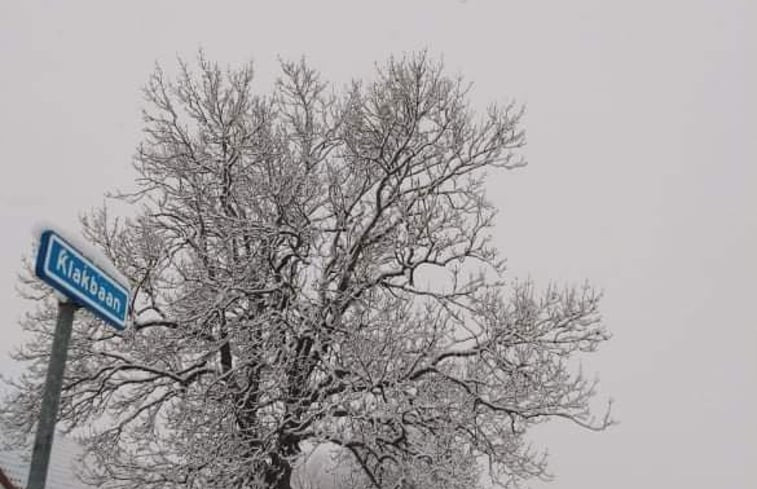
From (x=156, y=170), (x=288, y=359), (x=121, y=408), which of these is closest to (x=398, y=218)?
(x=288, y=359)

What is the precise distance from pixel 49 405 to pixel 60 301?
27cm

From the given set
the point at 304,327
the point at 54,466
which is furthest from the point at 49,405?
the point at 54,466

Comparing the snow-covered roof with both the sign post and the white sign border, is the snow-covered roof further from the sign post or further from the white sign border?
the sign post

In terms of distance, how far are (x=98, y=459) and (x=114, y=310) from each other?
10479 mm

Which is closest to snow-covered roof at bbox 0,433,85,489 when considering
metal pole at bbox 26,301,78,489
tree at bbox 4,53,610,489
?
tree at bbox 4,53,610,489

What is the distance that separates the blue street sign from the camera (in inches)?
81.4

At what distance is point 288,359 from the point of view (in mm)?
11164

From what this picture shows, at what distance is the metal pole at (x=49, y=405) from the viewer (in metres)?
2.09

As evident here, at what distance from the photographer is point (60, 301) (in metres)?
2.18

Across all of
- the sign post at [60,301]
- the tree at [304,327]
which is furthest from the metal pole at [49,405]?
the tree at [304,327]

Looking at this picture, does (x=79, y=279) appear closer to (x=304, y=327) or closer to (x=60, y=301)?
(x=60, y=301)

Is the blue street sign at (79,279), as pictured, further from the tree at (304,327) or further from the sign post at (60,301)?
the tree at (304,327)

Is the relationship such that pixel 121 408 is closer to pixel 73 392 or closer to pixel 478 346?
pixel 73 392

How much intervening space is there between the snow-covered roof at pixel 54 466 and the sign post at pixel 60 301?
11.3m
